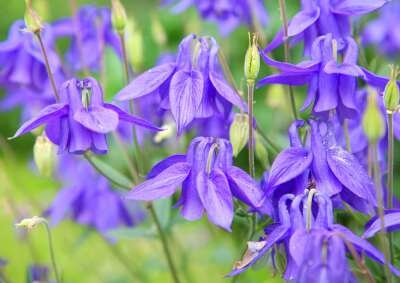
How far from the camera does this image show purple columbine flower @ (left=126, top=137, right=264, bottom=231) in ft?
3.49

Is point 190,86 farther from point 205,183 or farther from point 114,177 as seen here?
point 114,177

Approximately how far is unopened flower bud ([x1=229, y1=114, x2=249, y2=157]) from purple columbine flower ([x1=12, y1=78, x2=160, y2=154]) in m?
0.19

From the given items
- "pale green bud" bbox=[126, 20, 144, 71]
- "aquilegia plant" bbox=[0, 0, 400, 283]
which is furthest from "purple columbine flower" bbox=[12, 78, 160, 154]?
"pale green bud" bbox=[126, 20, 144, 71]

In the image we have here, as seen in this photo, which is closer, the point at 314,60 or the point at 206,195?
the point at 206,195

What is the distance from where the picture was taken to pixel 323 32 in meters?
1.35

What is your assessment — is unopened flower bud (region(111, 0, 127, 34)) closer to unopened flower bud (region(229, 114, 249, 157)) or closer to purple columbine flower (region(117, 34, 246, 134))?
purple columbine flower (region(117, 34, 246, 134))

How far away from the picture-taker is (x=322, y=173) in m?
1.11

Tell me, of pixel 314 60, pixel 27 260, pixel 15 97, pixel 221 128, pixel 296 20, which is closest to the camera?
pixel 314 60

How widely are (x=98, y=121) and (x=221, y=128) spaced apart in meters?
0.42

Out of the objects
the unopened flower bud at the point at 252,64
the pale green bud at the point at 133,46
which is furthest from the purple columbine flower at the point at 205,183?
the pale green bud at the point at 133,46

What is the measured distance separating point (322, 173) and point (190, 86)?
25 centimetres

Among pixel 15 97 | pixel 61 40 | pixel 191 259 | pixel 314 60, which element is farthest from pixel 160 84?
pixel 61 40

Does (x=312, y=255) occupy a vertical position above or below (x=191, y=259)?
above

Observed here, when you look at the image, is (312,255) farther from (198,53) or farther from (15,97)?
(15,97)
